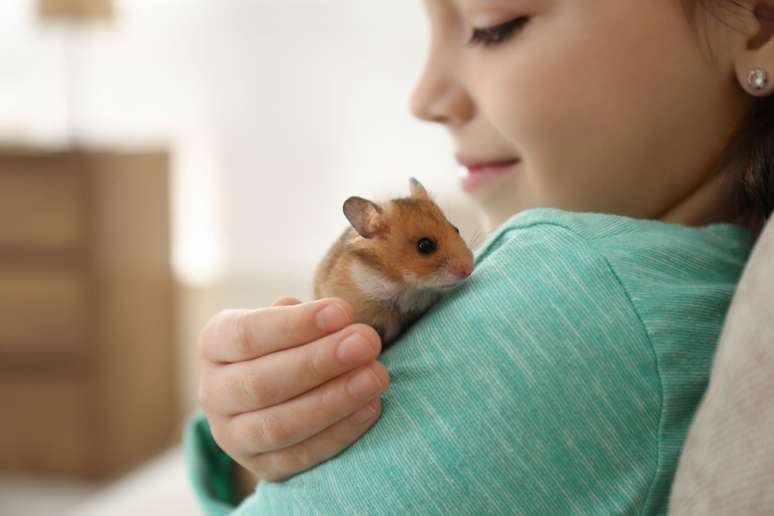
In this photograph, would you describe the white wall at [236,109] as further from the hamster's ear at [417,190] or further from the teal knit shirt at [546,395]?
the teal knit shirt at [546,395]

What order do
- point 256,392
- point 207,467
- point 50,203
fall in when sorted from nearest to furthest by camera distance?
point 256,392
point 207,467
point 50,203

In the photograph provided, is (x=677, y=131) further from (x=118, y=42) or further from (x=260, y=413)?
(x=118, y=42)

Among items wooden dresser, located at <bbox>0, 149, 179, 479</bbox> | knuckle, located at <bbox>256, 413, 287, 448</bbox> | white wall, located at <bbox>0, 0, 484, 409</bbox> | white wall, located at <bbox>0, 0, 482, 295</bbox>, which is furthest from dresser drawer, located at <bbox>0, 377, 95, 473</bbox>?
knuckle, located at <bbox>256, 413, 287, 448</bbox>

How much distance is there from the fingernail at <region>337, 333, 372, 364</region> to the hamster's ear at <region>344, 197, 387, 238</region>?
0.14 metres

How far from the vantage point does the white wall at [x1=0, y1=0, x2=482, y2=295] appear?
8.43 ft

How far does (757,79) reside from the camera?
746mm

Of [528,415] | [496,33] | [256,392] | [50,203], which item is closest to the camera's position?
[528,415]

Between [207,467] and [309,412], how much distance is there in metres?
0.42

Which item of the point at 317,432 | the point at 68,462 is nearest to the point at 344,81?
the point at 68,462

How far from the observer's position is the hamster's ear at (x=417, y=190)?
2.50ft

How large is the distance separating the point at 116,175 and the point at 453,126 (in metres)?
2.35

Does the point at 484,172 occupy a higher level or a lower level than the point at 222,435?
higher

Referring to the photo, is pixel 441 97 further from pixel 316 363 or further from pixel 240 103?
pixel 240 103

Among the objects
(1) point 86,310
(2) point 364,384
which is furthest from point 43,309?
(2) point 364,384
